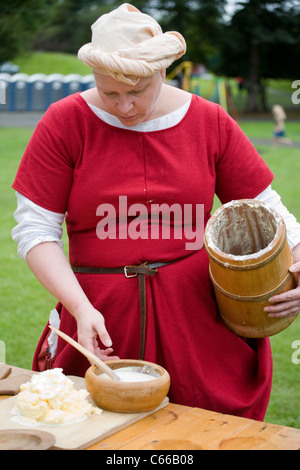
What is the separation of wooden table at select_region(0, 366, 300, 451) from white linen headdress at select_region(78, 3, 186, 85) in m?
0.92

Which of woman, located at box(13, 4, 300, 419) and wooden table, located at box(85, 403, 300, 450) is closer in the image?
wooden table, located at box(85, 403, 300, 450)

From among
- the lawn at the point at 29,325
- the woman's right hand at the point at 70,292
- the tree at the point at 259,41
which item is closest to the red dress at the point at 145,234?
the woman's right hand at the point at 70,292

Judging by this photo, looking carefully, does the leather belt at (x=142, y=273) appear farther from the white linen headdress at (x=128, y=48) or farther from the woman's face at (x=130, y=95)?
the white linen headdress at (x=128, y=48)

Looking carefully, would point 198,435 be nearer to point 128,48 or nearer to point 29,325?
point 128,48

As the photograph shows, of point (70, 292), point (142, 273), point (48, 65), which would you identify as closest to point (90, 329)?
point (70, 292)

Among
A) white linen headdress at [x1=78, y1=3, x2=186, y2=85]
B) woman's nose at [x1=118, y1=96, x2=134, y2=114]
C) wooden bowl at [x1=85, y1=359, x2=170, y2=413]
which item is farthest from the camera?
woman's nose at [x1=118, y1=96, x2=134, y2=114]

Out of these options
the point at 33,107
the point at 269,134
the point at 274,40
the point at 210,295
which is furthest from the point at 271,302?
the point at 274,40

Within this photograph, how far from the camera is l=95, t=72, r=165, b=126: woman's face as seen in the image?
187 cm

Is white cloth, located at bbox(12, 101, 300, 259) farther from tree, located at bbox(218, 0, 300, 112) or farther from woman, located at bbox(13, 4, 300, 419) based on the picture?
tree, located at bbox(218, 0, 300, 112)

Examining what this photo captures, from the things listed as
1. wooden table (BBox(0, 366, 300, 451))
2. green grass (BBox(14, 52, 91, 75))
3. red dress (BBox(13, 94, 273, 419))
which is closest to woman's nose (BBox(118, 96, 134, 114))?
red dress (BBox(13, 94, 273, 419))

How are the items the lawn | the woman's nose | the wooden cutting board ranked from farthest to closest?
the lawn → the woman's nose → the wooden cutting board

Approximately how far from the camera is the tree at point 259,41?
35500 mm
